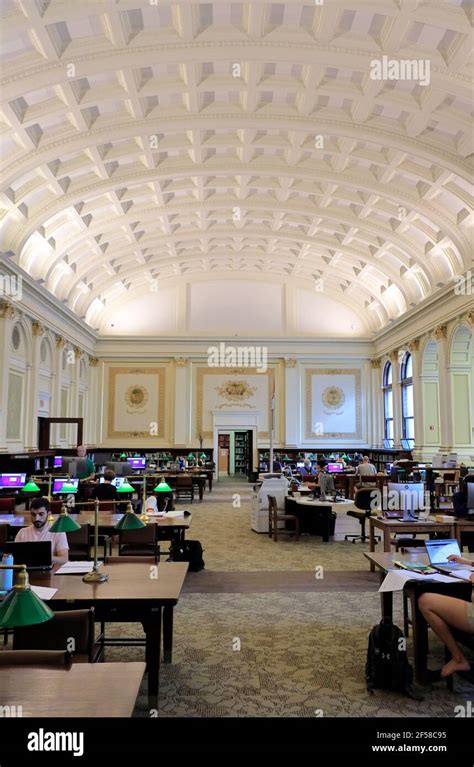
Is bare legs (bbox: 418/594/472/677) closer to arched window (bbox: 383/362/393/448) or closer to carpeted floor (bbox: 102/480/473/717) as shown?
carpeted floor (bbox: 102/480/473/717)

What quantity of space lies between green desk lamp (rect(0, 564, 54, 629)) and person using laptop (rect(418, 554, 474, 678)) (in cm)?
303

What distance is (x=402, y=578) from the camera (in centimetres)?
420

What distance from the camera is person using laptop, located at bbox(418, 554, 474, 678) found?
3.84 metres

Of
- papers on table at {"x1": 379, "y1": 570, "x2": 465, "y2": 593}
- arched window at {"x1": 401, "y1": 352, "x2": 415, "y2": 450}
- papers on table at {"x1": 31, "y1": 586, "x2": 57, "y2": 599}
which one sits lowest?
papers on table at {"x1": 379, "y1": 570, "x2": 465, "y2": 593}

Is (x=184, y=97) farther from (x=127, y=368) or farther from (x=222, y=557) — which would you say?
(x=127, y=368)

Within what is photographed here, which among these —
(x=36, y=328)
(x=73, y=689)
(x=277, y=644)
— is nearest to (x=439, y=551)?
(x=277, y=644)

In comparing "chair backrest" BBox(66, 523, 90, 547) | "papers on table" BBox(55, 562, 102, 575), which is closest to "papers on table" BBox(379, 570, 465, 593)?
"papers on table" BBox(55, 562, 102, 575)

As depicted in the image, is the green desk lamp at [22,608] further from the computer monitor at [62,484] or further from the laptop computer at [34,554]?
the computer monitor at [62,484]

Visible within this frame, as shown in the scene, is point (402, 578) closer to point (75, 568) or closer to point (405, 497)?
point (75, 568)

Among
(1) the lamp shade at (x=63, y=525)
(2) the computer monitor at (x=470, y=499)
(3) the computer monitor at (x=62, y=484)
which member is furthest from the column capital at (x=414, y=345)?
(1) the lamp shade at (x=63, y=525)

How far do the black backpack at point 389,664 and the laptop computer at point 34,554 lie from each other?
106 inches

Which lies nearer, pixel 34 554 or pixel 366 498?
pixel 34 554

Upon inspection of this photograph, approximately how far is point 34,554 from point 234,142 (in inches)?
481
